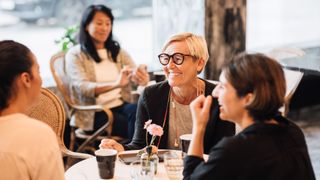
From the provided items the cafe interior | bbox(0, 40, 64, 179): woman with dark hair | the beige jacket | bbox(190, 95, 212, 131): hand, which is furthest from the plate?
the beige jacket

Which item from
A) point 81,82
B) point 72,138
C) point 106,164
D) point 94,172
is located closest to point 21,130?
point 106,164

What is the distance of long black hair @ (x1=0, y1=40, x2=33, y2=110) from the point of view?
159cm

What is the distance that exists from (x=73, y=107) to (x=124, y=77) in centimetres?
45

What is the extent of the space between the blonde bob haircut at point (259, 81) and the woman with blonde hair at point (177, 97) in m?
0.86

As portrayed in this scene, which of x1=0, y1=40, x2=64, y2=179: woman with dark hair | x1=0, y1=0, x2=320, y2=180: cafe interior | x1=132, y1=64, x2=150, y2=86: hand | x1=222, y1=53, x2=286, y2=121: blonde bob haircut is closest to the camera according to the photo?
x1=0, y1=40, x2=64, y2=179: woman with dark hair

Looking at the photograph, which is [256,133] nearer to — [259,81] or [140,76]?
[259,81]

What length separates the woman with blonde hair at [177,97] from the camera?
2.58m

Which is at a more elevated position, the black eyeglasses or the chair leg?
the black eyeglasses

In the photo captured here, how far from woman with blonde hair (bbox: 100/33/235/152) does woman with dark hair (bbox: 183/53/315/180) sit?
80cm

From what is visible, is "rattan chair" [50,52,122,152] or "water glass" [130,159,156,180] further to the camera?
"rattan chair" [50,52,122,152]

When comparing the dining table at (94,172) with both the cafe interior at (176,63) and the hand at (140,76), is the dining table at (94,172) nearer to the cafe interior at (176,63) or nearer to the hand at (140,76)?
the cafe interior at (176,63)

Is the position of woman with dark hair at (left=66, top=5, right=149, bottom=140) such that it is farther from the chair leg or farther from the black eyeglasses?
the black eyeglasses

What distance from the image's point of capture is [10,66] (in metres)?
1.60

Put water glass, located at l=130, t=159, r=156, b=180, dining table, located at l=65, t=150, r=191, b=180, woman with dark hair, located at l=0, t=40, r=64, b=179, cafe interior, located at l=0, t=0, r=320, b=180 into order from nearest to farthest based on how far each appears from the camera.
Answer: woman with dark hair, located at l=0, t=40, r=64, b=179 → water glass, located at l=130, t=159, r=156, b=180 → dining table, located at l=65, t=150, r=191, b=180 → cafe interior, located at l=0, t=0, r=320, b=180
